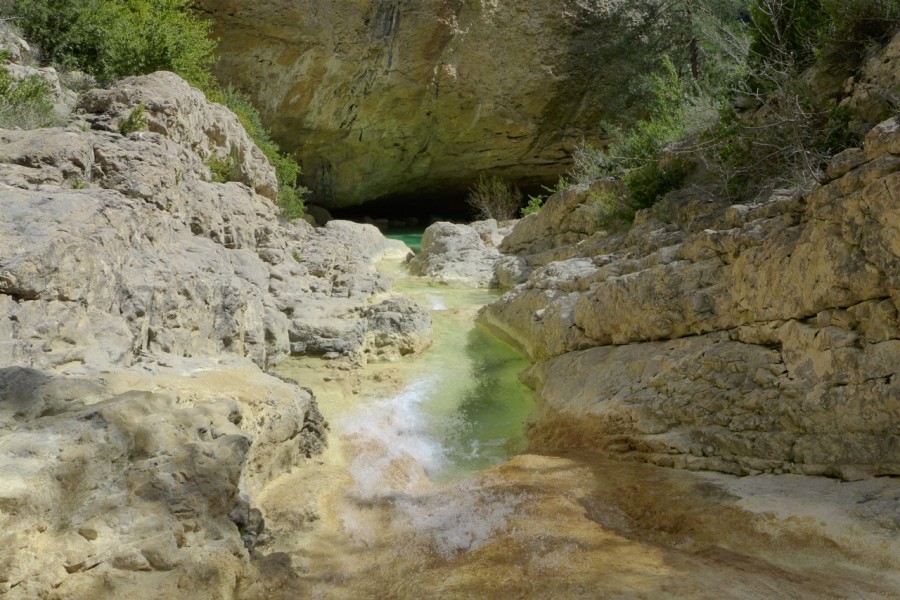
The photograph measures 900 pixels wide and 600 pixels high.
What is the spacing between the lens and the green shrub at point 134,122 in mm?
7078

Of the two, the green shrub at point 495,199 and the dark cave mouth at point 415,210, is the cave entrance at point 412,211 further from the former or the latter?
the green shrub at point 495,199

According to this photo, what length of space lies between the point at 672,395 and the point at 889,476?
165 centimetres

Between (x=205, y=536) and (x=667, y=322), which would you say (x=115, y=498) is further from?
(x=667, y=322)

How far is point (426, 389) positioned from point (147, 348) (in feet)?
9.72

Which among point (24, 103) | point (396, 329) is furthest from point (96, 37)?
point (396, 329)

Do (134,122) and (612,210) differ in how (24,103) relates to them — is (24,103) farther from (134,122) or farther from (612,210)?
(612,210)

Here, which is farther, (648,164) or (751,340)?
(648,164)

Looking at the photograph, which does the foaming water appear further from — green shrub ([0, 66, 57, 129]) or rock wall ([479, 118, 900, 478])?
green shrub ([0, 66, 57, 129])

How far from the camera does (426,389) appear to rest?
22.7 ft

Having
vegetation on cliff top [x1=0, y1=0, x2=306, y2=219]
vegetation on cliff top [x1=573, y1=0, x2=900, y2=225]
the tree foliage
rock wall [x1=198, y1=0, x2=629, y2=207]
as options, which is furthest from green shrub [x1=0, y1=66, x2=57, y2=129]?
rock wall [x1=198, y1=0, x2=629, y2=207]

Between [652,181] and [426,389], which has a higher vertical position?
[652,181]

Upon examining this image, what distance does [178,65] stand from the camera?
999 centimetres

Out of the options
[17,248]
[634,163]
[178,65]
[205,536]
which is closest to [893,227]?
[205,536]

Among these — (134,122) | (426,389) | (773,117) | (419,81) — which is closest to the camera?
(773,117)
